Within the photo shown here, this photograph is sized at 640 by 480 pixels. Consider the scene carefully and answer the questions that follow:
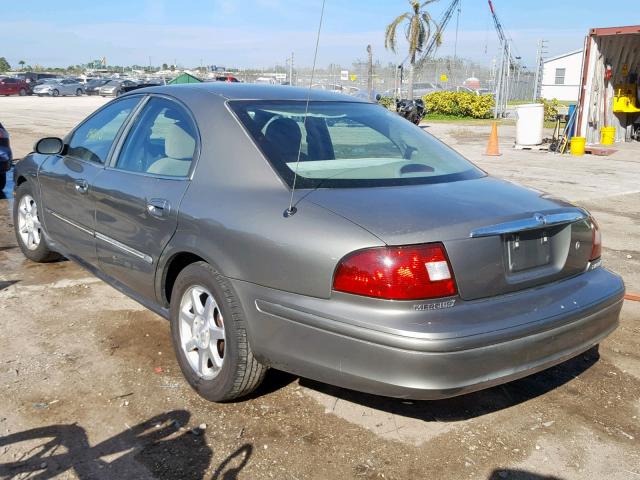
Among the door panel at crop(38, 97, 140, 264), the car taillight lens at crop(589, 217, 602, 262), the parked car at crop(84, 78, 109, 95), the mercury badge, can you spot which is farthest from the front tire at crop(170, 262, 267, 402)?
the parked car at crop(84, 78, 109, 95)

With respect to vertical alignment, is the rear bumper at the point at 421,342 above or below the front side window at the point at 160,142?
below

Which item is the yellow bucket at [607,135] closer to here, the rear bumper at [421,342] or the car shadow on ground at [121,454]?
the rear bumper at [421,342]

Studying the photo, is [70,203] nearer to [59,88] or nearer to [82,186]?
[82,186]

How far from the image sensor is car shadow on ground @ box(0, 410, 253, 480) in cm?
262

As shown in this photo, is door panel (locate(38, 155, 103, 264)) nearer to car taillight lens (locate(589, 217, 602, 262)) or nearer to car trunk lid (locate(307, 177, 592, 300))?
car trunk lid (locate(307, 177, 592, 300))

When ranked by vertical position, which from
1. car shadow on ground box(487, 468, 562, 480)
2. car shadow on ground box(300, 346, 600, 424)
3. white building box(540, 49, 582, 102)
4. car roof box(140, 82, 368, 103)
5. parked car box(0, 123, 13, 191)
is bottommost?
car shadow on ground box(487, 468, 562, 480)

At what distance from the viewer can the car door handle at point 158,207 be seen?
332cm

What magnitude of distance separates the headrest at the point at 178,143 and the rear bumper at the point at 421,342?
0.94 m

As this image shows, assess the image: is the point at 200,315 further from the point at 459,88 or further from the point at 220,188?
the point at 459,88

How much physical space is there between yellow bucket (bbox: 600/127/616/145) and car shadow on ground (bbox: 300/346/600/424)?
15181mm

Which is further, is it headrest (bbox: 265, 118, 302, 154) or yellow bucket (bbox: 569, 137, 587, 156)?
yellow bucket (bbox: 569, 137, 587, 156)

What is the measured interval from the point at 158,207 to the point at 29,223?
2.58m

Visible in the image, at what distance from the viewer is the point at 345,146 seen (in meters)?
3.64

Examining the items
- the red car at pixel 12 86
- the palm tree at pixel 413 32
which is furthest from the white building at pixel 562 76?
the red car at pixel 12 86
